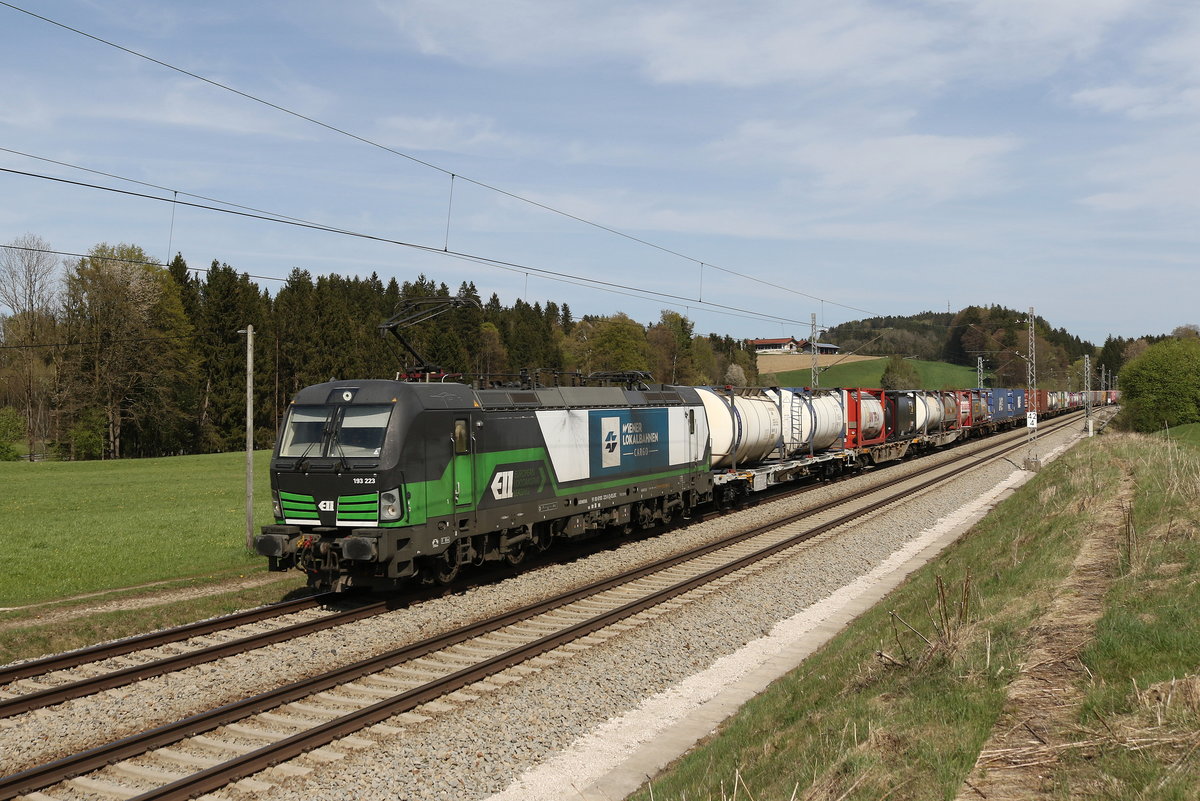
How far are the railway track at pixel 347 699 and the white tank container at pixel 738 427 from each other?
836 cm

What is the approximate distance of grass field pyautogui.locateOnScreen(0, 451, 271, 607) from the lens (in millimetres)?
17812

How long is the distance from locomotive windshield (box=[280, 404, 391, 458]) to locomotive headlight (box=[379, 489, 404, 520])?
707 mm

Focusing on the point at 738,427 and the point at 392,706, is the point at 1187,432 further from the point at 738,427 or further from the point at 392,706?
the point at 392,706

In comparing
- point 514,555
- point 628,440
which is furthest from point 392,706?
point 628,440

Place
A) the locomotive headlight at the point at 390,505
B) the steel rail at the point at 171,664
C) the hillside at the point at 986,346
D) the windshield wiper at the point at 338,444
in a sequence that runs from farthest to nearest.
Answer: the hillside at the point at 986,346
the windshield wiper at the point at 338,444
the locomotive headlight at the point at 390,505
the steel rail at the point at 171,664

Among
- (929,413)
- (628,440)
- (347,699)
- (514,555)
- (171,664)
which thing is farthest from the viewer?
(929,413)

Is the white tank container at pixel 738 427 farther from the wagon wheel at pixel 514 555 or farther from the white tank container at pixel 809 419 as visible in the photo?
the wagon wheel at pixel 514 555

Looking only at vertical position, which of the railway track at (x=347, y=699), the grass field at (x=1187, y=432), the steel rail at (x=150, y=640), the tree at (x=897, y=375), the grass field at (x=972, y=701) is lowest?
the railway track at (x=347, y=699)

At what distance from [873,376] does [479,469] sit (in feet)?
433

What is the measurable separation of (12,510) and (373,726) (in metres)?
29.3

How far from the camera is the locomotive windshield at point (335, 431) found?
1431 centimetres

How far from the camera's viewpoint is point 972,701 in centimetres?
736

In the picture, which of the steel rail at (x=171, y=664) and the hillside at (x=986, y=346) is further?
the hillside at (x=986, y=346)

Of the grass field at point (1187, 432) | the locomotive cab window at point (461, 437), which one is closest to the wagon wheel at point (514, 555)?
the locomotive cab window at point (461, 437)
